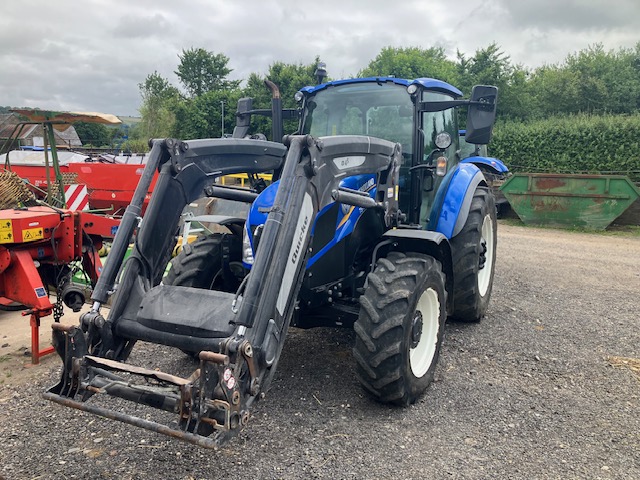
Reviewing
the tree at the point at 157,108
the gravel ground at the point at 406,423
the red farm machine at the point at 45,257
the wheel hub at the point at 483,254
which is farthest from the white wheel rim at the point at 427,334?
the tree at the point at 157,108

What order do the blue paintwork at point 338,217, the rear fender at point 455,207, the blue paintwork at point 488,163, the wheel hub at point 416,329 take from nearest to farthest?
the wheel hub at point 416,329 → the blue paintwork at point 338,217 → the rear fender at point 455,207 → the blue paintwork at point 488,163

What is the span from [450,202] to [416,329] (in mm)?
1546

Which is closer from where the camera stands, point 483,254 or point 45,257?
point 45,257

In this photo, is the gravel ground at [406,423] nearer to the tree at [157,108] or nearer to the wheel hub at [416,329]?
the wheel hub at [416,329]

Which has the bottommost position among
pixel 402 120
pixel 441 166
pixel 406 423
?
pixel 406 423

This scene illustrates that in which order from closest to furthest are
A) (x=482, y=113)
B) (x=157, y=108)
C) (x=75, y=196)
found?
(x=482, y=113) < (x=75, y=196) < (x=157, y=108)

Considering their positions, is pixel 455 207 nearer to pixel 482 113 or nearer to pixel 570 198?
pixel 482 113

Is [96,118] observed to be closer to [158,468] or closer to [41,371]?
[41,371]

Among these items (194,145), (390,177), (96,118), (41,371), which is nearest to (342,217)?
(390,177)

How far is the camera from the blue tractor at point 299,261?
261 centimetres

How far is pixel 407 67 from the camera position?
3431 centimetres

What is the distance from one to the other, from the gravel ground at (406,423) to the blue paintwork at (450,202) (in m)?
1.09

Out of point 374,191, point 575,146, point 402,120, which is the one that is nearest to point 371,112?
point 402,120

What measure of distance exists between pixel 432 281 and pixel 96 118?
18.1 feet
